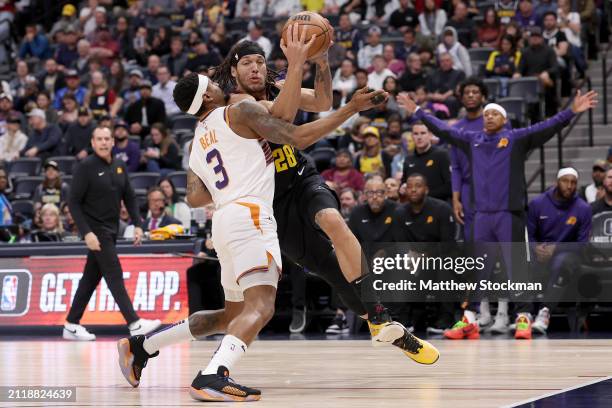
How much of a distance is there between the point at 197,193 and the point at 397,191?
6679mm

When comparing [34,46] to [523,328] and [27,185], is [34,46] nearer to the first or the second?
[27,185]

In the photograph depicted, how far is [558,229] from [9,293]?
6.19 metres

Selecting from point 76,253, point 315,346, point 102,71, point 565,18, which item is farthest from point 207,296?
point 102,71

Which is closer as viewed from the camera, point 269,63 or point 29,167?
point 269,63

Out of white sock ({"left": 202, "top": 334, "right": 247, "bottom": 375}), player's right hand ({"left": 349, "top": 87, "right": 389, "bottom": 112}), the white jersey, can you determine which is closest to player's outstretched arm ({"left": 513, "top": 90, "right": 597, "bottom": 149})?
the white jersey

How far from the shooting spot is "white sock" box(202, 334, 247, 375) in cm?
599

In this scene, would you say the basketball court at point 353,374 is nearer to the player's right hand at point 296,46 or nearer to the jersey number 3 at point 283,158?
the jersey number 3 at point 283,158

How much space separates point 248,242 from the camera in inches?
247

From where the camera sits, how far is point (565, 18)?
54.4 ft

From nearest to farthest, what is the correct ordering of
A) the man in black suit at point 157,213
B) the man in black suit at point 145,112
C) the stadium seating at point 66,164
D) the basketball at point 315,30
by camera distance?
the basketball at point 315,30 → the man in black suit at point 157,213 → the stadium seating at point 66,164 → the man in black suit at point 145,112

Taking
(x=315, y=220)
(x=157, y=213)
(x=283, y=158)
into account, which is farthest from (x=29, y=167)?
(x=315, y=220)

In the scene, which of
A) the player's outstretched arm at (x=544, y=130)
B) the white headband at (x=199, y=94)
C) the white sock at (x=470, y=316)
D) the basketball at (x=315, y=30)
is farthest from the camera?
the white sock at (x=470, y=316)

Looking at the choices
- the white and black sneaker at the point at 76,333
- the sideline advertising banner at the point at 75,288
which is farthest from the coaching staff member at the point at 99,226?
the sideline advertising banner at the point at 75,288

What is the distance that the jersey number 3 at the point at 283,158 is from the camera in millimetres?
7262
